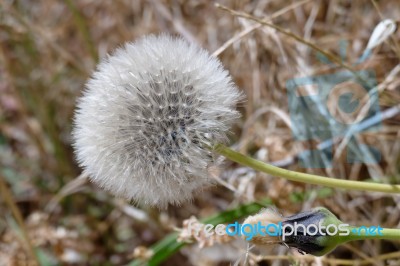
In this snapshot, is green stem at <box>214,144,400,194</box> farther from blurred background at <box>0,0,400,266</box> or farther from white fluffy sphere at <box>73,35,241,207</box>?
blurred background at <box>0,0,400,266</box>

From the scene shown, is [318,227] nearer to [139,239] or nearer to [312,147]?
[312,147]

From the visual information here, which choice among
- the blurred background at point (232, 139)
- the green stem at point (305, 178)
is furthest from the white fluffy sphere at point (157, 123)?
the blurred background at point (232, 139)

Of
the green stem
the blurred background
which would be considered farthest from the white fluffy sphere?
the blurred background

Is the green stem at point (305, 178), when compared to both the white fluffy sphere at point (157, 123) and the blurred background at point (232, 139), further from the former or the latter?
the blurred background at point (232, 139)

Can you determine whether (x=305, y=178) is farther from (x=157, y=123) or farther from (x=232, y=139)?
(x=232, y=139)

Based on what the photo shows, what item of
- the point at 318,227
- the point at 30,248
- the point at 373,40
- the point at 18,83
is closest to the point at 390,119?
the point at 373,40

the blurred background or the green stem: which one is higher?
the blurred background

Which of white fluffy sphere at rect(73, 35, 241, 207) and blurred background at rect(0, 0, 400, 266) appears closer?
A: white fluffy sphere at rect(73, 35, 241, 207)
